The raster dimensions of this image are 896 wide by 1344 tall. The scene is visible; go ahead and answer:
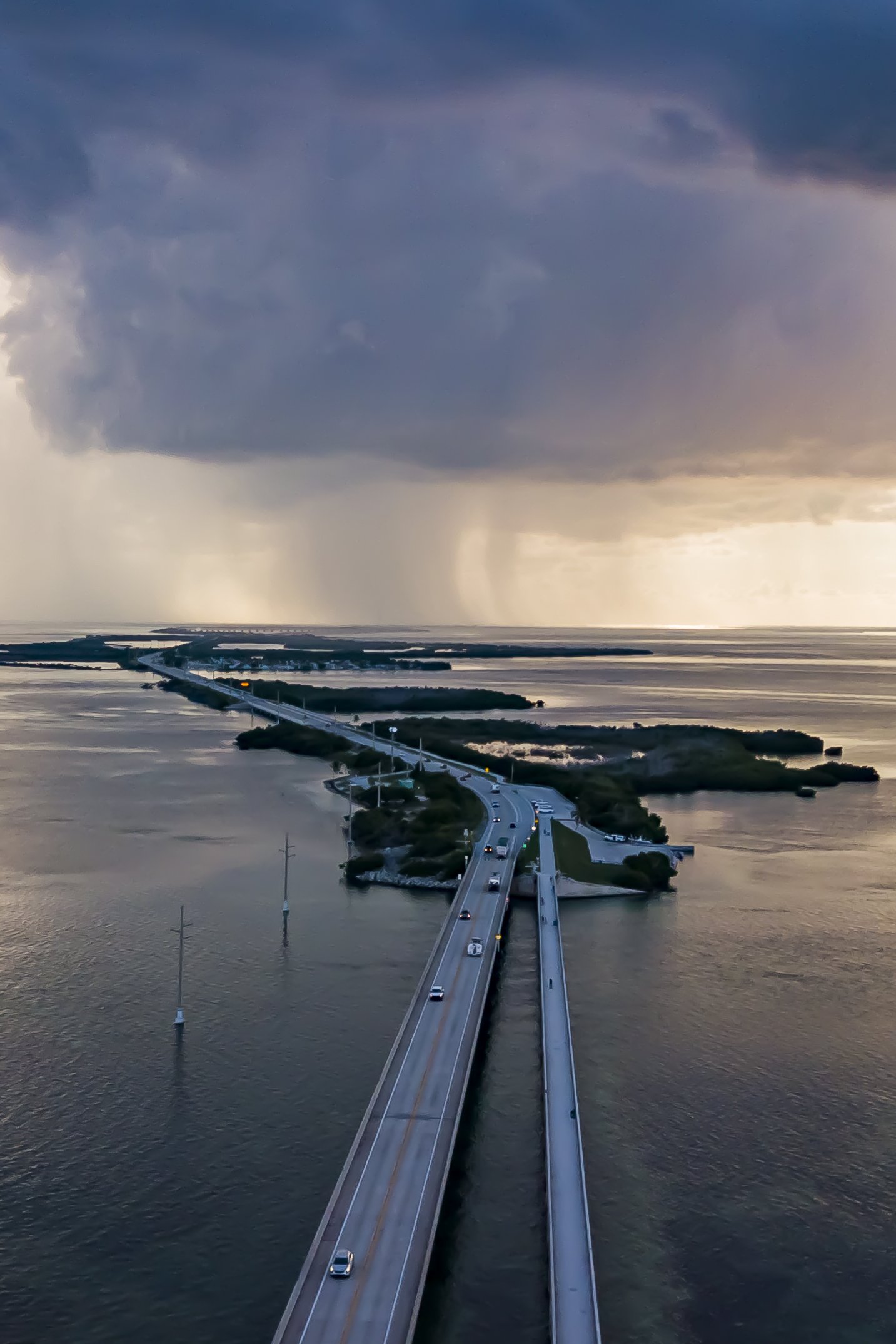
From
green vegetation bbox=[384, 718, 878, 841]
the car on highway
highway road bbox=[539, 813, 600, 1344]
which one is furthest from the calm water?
green vegetation bbox=[384, 718, 878, 841]

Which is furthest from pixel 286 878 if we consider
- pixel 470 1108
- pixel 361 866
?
pixel 470 1108

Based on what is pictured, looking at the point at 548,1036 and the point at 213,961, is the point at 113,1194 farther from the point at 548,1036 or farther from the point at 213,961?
the point at 213,961

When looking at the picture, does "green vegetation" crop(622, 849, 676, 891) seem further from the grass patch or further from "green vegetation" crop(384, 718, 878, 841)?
"green vegetation" crop(384, 718, 878, 841)

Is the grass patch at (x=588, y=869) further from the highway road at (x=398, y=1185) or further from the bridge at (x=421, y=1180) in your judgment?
the highway road at (x=398, y=1185)

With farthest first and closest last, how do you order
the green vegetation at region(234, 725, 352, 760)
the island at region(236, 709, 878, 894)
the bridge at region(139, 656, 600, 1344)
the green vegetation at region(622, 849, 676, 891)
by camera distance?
the green vegetation at region(234, 725, 352, 760) < the island at region(236, 709, 878, 894) < the green vegetation at region(622, 849, 676, 891) < the bridge at region(139, 656, 600, 1344)

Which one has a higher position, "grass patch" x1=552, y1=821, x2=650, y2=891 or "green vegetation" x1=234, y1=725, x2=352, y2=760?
"green vegetation" x1=234, y1=725, x2=352, y2=760

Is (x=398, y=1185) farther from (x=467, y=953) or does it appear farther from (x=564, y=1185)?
(x=467, y=953)
